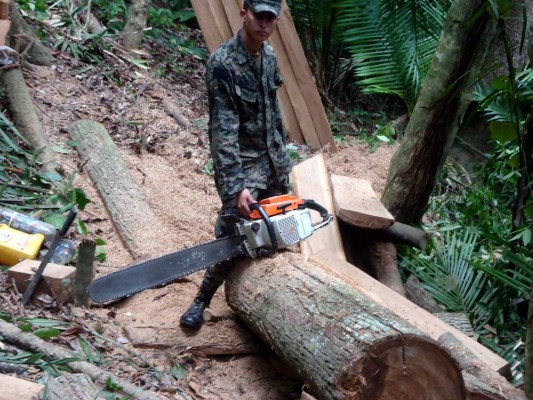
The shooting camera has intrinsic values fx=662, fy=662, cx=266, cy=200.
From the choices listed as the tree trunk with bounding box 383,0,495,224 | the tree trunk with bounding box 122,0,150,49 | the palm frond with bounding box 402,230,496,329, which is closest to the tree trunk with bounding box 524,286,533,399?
the palm frond with bounding box 402,230,496,329

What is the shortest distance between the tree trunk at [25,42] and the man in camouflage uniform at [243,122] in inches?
114

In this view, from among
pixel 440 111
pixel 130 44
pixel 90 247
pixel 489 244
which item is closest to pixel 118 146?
pixel 130 44

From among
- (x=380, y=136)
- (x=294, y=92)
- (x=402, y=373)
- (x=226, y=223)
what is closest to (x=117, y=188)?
(x=226, y=223)

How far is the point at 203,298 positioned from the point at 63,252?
0.93 m

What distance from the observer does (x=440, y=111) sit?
16.4 feet

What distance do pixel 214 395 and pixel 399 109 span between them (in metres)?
5.86

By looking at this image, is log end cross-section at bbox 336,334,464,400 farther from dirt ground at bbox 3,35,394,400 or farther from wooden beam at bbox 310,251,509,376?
dirt ground at bbox 3,35,394,400

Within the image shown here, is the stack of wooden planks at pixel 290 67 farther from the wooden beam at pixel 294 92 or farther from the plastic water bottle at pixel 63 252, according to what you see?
the plastic water bottle at pixel 63 252

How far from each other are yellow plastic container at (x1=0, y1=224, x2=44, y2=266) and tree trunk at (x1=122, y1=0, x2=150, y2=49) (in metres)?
3.62

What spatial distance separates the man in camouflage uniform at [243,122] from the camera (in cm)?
357

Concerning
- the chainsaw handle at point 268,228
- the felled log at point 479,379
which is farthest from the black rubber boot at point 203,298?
the felled log at point 479,379

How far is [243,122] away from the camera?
376 cm

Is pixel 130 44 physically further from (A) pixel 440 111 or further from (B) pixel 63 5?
(A) pixel 440 111

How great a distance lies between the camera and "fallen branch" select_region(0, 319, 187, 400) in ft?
10.1
